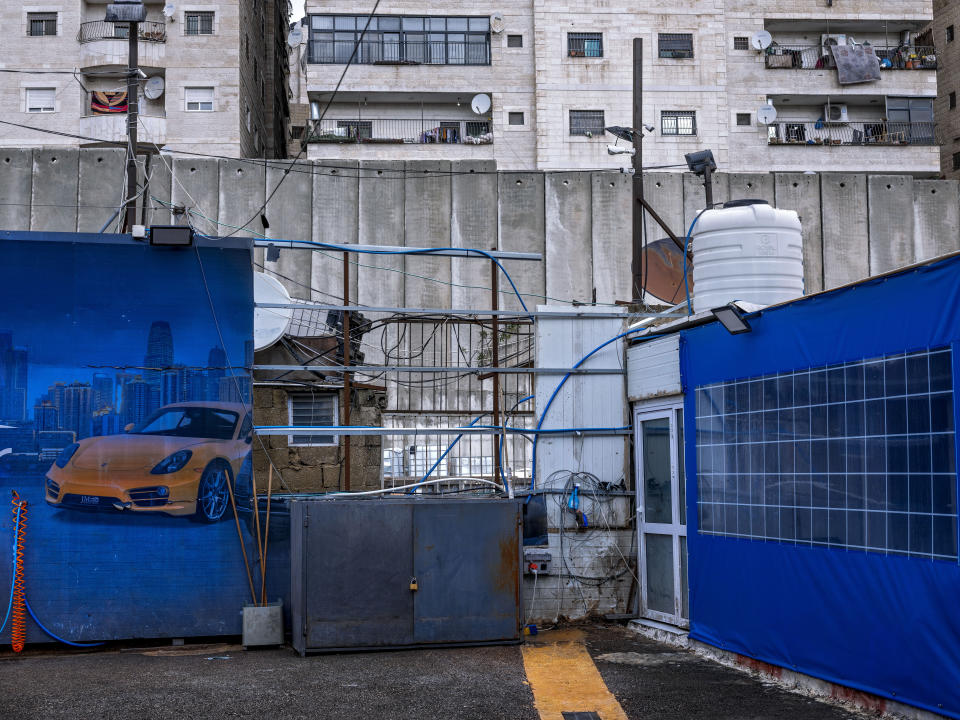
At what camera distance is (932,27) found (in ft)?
147

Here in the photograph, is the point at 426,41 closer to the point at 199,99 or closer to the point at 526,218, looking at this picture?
the point at 199,99

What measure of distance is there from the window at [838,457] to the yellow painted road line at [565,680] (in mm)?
1689

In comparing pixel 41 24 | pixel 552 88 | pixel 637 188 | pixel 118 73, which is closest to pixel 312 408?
pixel 637 188

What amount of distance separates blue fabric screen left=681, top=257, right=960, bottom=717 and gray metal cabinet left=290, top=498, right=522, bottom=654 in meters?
1.86

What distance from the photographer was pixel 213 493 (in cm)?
1009

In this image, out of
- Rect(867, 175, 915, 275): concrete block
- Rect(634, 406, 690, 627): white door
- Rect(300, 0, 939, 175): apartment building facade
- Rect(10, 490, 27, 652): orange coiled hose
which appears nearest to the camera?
Rect(10, 490, 27, 652): orange coiled hose

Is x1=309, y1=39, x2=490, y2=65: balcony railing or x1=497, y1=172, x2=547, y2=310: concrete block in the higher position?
x1=309, y1=39, x2=490, y2=65: balcony railing

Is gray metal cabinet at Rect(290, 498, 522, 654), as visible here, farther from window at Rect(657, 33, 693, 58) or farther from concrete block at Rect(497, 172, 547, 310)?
window at Rect(657, 33, 693, 58)

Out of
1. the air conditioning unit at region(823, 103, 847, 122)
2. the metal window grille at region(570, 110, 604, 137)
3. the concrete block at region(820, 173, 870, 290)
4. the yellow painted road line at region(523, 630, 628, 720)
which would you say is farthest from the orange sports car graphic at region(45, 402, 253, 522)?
the air conditioning unit at region(823, 103, 847, 122)

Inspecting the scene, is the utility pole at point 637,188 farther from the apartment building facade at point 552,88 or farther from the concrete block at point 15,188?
the apartment building facade at point 552,88

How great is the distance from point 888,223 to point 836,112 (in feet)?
61.5

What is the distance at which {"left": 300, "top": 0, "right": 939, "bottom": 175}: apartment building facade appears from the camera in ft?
129

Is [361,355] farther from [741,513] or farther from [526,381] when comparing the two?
[741,513]

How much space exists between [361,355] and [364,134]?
30.0 meters
